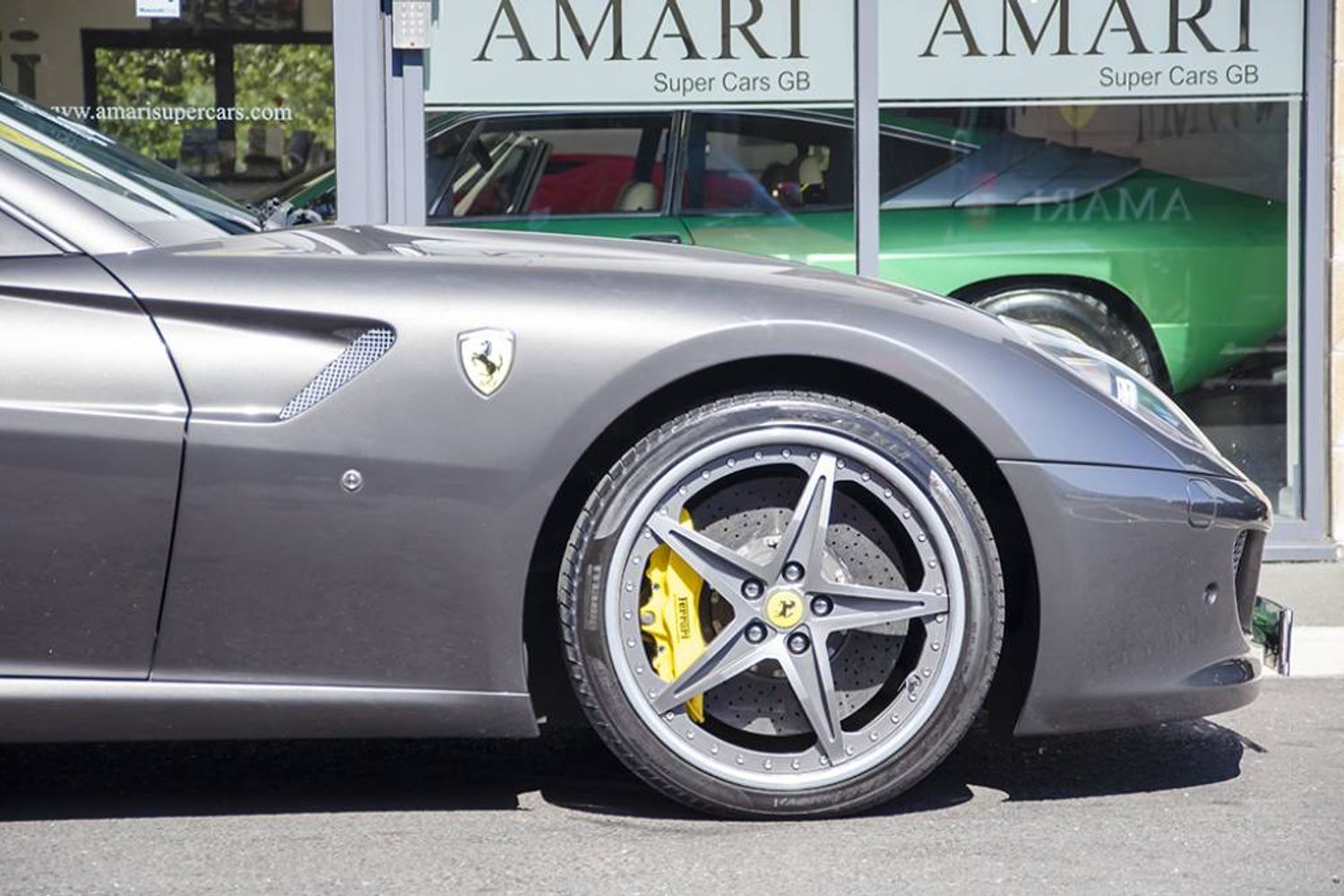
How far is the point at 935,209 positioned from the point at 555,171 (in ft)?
4.03

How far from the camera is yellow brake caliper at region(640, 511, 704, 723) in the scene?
3.36 metres

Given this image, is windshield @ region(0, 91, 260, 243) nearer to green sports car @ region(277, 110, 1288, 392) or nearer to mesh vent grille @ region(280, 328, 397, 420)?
mesh vent grille @ region(280, 328, 397, 420)

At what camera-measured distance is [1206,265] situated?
6664 millimetres

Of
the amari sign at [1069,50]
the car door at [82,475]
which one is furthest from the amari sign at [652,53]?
the car door at [82,475]

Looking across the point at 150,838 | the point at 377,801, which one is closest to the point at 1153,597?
the point at 377,801

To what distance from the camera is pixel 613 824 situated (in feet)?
11.4

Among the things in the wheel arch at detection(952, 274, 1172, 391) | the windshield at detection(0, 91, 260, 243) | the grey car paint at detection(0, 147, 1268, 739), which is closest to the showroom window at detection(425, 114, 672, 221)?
the wheel arch at detection(952, 274, 1172, 391)

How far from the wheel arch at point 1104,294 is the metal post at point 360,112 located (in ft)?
6.20

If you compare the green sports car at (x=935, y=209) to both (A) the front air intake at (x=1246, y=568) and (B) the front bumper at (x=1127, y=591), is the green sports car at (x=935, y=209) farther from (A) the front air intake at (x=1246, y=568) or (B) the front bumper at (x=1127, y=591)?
(B) the front bumper at (x=1127, y=591)

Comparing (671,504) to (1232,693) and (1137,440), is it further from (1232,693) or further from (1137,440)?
(1232,693)

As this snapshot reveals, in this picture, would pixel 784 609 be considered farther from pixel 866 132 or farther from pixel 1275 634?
pixel 866 132

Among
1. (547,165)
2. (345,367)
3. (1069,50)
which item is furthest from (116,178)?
(1069,50)

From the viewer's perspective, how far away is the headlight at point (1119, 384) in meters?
3.46

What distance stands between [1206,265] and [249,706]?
4300 millimetres
